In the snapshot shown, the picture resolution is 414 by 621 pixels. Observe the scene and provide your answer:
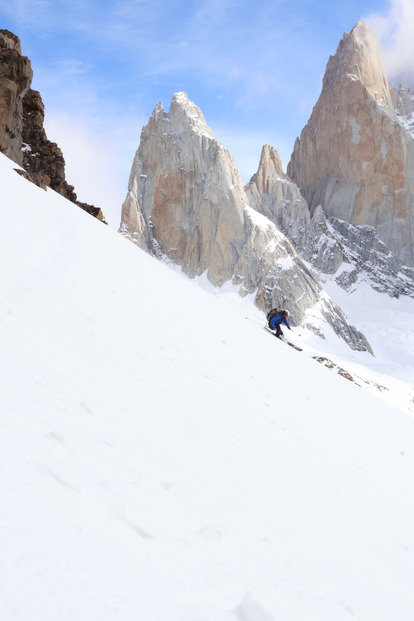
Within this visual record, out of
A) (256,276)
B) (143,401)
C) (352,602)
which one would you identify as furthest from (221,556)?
(256,276)

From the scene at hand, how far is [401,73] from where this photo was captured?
158m

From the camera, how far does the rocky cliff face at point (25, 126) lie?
19.2m

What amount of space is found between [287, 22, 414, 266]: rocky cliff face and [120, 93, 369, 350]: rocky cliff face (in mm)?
45550

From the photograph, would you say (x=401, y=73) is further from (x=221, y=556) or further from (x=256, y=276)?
(x=221, y=556)

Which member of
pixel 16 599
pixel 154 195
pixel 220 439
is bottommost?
pixel 16 599

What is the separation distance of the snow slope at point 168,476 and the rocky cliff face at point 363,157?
118 meters

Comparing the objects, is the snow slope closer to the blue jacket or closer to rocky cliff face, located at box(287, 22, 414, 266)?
the blue jacket

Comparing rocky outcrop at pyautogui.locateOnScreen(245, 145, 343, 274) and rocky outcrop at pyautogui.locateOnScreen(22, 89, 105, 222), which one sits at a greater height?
rocky outcrop at pyautogui.locateOnScreen(245, 145, 343, 274)

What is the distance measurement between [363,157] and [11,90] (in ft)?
367

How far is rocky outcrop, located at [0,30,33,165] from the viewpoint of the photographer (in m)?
19.1

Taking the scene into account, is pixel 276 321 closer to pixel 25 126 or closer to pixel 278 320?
pixel 278 320

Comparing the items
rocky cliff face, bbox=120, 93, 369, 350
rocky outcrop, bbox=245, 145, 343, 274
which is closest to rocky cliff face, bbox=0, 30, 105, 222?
rocky cliff face, bbox=120, 93, 369, 350

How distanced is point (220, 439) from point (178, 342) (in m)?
2.66

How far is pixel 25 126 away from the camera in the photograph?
24.4m
